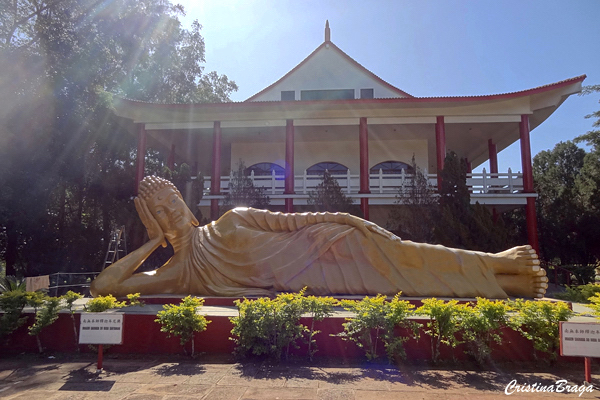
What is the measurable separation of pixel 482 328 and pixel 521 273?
2.70m

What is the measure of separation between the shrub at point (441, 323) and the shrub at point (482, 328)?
0.28 ft

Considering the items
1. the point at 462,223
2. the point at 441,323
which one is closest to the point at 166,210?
the point at 441,323

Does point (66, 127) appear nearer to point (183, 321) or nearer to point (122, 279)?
point (122, 279)

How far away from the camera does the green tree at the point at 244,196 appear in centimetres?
1388

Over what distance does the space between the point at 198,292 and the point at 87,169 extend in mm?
11001

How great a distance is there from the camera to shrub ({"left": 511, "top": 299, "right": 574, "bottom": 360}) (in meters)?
3.95

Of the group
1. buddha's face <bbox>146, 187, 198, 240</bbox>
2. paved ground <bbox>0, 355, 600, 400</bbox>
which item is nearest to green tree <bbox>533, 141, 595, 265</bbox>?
buddha's face <bbox>146, 187, 198, 240</bbox>

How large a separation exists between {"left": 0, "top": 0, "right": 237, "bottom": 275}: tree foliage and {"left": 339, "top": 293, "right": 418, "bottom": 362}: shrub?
1096 cm

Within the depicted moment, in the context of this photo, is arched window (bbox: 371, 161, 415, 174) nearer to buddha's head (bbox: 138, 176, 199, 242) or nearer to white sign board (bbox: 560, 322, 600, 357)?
buddha's head (bbox: 138, 176, 199, 242)

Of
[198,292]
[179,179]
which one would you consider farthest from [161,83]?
[198,292]

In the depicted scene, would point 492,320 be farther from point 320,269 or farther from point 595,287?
point 595,287

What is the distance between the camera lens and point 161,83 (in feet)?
72.6

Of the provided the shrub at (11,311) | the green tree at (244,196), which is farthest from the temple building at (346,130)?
the shrub at (11,311)

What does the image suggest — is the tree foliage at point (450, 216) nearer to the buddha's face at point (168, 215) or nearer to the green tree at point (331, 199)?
the green tree at point (331, 199)
